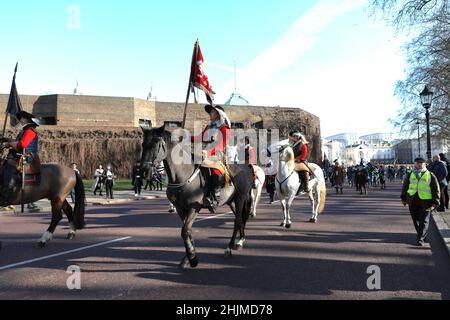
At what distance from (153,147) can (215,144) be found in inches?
60.9

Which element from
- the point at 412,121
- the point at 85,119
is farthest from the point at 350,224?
the point at 85,119

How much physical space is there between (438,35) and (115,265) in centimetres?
2107

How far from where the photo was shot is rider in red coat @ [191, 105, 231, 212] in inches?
266

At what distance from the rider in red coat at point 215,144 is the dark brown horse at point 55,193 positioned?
365 centimetres

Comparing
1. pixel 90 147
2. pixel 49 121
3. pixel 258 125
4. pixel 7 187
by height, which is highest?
pixel 258 125

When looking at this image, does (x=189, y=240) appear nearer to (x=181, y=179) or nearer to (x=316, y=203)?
(x=181, y=179)

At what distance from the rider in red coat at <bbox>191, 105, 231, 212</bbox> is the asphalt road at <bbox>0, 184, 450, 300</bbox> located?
115cm

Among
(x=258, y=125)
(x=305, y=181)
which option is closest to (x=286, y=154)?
(x=305, y=181)

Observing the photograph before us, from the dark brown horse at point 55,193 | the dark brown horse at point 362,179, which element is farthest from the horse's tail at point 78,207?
the dark brown horse at point 362,179

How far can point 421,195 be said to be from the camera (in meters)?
8.34

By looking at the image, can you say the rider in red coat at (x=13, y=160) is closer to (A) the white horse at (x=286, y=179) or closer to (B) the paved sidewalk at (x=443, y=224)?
(A) the white horse at (x=286, y=179)

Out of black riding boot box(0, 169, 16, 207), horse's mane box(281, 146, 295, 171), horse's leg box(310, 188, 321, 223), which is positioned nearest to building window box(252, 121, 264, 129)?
horse's leg box(310, 188, 321, 223)

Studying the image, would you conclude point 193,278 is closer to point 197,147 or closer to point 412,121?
point 197,147

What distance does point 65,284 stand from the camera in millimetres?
5332
